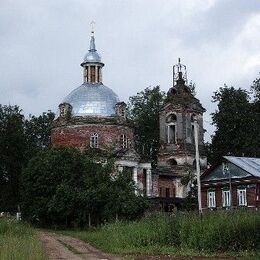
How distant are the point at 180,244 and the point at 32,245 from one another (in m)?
5.87

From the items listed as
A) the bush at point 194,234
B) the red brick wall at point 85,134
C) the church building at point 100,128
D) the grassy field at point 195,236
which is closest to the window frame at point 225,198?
the church building at point 100,128

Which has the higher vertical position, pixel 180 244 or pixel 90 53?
pixel 90 53

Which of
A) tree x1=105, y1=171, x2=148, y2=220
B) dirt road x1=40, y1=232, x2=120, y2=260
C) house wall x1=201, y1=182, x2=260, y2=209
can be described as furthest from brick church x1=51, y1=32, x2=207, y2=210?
dirt road x1=40, y1=232, x2=120, y2=260

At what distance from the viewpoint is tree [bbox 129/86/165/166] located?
226ft

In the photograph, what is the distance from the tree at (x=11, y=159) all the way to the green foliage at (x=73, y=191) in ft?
34.3

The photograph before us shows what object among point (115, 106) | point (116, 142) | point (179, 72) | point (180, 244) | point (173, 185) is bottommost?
point (180, 244)

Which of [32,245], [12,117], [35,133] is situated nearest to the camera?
[32,245]

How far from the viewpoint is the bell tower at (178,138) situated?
57.0 m

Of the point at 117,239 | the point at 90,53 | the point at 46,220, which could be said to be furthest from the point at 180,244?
the point at 90,53

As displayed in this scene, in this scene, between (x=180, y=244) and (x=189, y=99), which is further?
(x=189, y=99)

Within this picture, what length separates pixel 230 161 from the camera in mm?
45125

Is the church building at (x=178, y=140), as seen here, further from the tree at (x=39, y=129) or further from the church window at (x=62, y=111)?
the tree at (x=39, y=129)

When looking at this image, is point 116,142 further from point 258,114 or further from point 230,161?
point 258,114

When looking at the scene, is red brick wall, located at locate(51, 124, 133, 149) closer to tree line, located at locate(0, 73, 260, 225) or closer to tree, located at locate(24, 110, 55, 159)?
tree line, located at locate(0, 73, 260, 225)
